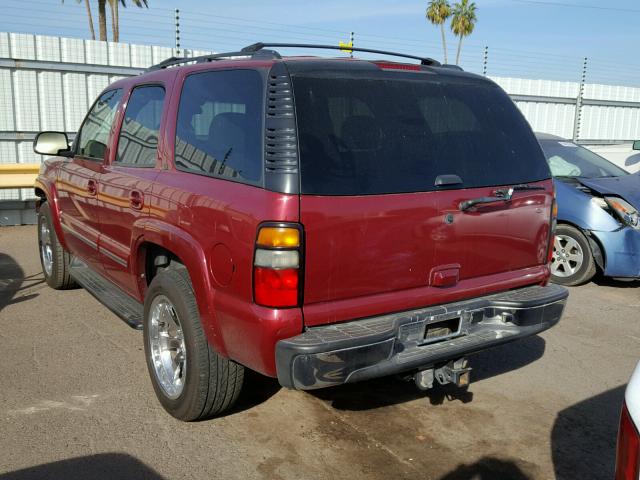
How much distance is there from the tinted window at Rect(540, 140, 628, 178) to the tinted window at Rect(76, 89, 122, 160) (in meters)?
4.87

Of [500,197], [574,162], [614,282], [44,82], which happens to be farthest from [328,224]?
[44,82]

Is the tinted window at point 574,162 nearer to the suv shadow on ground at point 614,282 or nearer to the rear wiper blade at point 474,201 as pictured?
the suv shadow on ground at point 614,282

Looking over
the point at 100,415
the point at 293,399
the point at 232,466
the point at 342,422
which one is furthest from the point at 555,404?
the point at 100,415

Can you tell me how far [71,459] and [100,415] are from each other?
0.46 m

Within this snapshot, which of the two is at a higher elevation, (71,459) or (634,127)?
(634,127)

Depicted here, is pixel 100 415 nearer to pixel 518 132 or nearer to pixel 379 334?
pixel 379 334

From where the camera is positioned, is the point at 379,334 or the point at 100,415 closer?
the point at 379,334

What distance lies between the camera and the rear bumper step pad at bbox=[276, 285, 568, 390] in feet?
8.80

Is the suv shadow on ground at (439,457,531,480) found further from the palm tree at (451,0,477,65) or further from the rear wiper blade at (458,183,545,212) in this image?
the palm tree at (451,0,477,65)

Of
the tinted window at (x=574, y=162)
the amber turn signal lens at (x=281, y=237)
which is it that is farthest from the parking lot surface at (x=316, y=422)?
the tinted window at (x=574, y=162)

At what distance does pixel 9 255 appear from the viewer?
298 inches

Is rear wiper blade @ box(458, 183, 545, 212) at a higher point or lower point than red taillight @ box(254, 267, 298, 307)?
higher

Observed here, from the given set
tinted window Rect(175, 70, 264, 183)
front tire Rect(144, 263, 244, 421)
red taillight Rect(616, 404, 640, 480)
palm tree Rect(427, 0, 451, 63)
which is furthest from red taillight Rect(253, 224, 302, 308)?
palm tree Rect(427, 0, 451, 63)

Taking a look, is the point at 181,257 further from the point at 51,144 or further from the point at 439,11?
the point at 439,11
